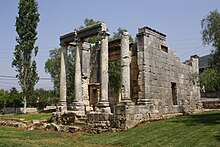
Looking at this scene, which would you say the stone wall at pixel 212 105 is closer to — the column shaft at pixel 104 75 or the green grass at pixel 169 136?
the green grass at pixel 169 136

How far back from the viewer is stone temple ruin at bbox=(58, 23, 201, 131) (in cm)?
1663

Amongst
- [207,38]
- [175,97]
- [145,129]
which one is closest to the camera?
[145,129]

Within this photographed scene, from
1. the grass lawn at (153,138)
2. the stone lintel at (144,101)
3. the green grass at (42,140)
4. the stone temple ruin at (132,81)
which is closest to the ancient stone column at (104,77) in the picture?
the stone temple ruin at (132,81)

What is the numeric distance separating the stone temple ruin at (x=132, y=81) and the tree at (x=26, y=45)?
1470 cm

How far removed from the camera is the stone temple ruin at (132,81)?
16.6 meters

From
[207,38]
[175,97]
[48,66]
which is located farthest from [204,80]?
[48,66]

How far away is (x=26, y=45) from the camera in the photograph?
35.3 m

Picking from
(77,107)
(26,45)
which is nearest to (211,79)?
(77,107)

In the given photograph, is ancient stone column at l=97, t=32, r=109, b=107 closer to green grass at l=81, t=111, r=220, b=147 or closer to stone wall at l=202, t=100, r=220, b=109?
green grass at l=81, t=111, r=220, b=147

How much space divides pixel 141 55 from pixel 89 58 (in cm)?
685

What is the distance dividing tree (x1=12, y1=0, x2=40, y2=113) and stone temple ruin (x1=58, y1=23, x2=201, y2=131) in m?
14.7

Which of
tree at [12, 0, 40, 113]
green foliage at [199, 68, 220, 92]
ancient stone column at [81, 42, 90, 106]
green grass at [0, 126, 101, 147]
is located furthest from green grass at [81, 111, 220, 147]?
tree at [12, 0, 40, 113]

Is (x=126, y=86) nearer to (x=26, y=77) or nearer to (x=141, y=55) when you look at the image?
(x=141, y=55)

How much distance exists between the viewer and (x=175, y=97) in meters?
21.1
